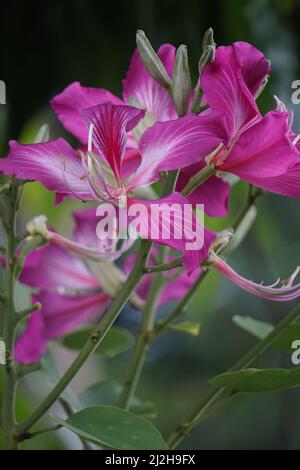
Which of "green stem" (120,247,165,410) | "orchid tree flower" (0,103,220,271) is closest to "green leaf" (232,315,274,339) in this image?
"green stem" (120,247,165,410)

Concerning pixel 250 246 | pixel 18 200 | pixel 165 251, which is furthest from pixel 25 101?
pixel 18 200

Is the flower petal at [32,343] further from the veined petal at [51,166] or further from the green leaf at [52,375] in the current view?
the veined petal at [51,166]

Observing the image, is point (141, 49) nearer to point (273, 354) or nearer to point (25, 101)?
point (25, 101)

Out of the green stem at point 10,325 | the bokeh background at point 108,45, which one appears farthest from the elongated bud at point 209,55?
the bokeh background at point 108,45

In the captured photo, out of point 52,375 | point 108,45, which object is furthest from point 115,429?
point 108,45

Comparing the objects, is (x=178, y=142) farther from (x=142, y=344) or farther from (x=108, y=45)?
(x=108, y=45)
